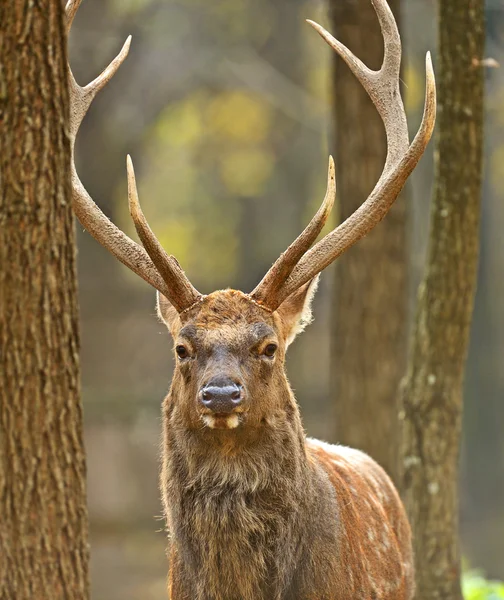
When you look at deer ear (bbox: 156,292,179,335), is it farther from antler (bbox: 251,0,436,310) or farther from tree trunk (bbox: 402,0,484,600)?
tree trunk (bbox: 402,0,484,600)

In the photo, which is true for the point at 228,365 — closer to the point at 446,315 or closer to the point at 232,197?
the point at 446,315

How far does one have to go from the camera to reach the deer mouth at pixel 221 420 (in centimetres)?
521

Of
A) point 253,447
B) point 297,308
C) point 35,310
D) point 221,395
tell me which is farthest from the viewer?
point 297,308

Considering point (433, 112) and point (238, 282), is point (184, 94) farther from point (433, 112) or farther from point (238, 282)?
point (433, 112)

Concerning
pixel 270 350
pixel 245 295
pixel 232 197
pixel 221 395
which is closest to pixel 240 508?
pixel 221 395

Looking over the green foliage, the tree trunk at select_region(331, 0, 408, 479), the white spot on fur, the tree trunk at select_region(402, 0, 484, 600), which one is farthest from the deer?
the tree trunk at select_region(331, 0, 408, 479)

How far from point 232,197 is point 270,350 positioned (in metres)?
25.5

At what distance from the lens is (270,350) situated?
18.4 ft

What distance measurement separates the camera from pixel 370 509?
6254 millimetres

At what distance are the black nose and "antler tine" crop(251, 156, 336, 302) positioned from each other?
70cm

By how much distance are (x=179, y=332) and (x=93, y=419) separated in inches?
535

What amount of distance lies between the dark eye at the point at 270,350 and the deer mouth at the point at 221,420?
0.44 m

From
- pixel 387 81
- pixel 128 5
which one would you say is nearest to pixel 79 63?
pixel 128 5

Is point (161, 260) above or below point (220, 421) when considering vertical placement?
above
